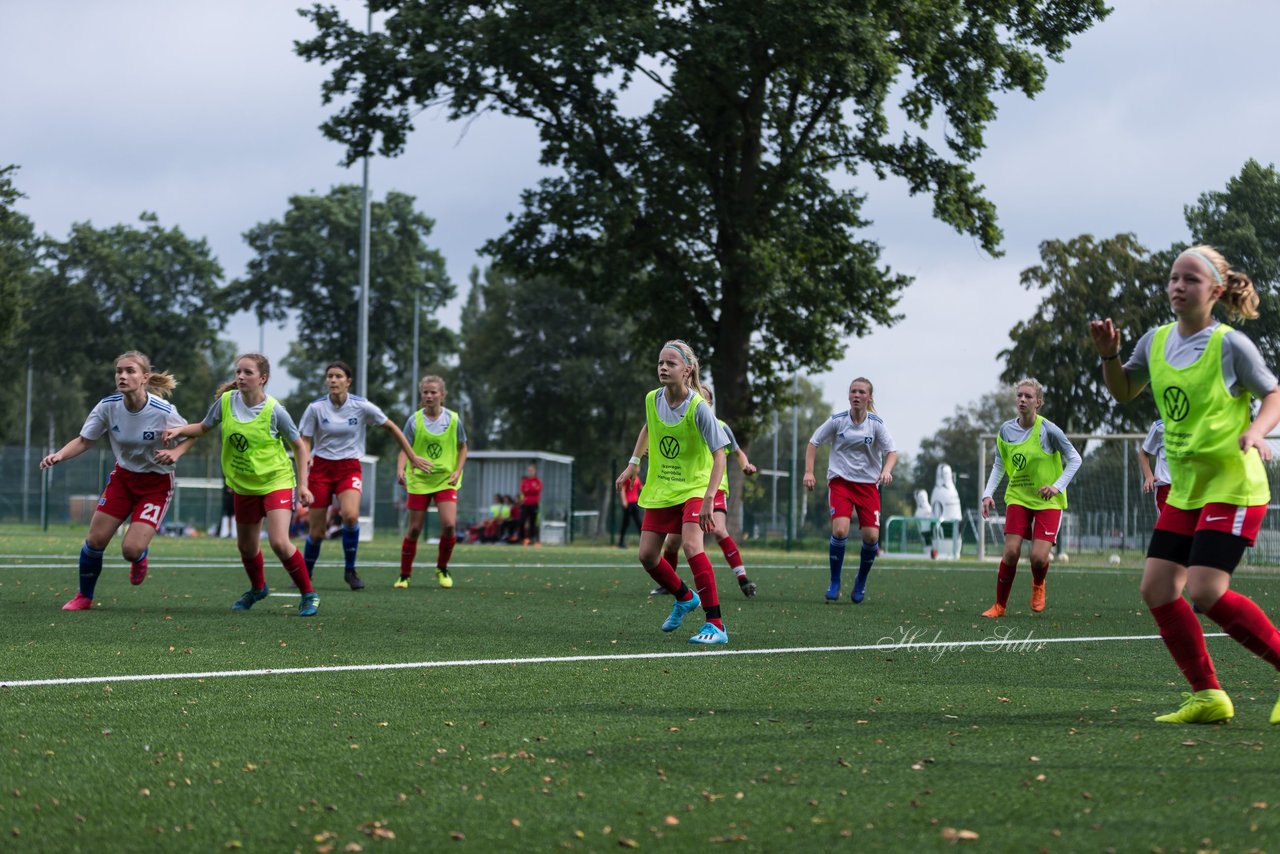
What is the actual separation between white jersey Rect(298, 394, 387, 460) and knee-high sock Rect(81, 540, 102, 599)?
303cm

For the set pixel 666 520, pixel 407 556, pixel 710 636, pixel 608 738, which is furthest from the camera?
pixel 407 556

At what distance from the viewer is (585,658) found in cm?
806

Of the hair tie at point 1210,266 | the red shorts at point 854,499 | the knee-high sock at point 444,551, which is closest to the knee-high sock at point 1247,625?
the hair tie at point 1210,266

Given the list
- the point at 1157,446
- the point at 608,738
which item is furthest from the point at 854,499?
the point at 608,738

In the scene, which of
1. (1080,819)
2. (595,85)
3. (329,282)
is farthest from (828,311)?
(329,282)

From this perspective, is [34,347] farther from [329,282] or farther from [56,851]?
[56,851]

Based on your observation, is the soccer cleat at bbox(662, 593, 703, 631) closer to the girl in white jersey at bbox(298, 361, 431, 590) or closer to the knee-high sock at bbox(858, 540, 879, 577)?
the knee-high sock at bbox(858, 540, 879, 577)

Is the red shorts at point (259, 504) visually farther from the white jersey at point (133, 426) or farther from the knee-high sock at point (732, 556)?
the knee-high sock at point (732, 556)

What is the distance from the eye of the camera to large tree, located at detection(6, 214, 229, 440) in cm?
7069

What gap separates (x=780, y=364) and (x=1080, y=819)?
30463 millimetres

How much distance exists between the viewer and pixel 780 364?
3425 cm

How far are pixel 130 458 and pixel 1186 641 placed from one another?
752cm

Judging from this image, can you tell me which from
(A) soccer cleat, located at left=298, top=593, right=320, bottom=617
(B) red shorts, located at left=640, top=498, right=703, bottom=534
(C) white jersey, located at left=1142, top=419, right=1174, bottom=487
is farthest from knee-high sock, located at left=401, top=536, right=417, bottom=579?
(C) white jersey, located at left=1142, top=419, right=1174, bottom=487

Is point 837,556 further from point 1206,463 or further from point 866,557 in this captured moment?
point 1206,463
